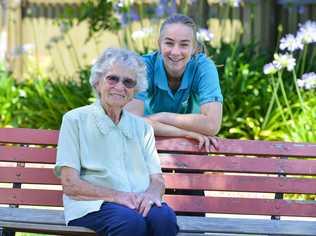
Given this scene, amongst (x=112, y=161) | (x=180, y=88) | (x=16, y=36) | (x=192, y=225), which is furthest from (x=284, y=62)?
(x=16, y=36)

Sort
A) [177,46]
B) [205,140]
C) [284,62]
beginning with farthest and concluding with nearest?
[284,62], [205,140], [177,46]

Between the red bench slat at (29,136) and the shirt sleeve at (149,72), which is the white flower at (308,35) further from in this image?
the red bench slat at (29,136)

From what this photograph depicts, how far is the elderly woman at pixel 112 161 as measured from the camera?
484 cm

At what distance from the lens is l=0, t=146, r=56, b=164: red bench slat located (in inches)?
223

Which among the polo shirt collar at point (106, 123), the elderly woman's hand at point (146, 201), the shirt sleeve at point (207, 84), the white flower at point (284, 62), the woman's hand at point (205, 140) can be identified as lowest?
the elderly woman's hand at point (146, 201)

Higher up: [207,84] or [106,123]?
[207,84]

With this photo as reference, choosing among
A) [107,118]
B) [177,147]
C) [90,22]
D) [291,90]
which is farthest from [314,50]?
[107,118]

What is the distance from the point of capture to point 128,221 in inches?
186

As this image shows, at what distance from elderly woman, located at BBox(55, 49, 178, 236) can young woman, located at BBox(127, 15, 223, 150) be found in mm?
330

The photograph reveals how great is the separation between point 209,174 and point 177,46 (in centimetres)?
80

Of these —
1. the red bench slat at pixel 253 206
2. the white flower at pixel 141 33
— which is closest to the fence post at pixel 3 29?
the white flower at pixel 141 33

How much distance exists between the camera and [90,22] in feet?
33.5

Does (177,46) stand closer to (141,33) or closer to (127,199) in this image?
(127,199)

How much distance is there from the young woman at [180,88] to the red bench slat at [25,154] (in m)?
0.61
